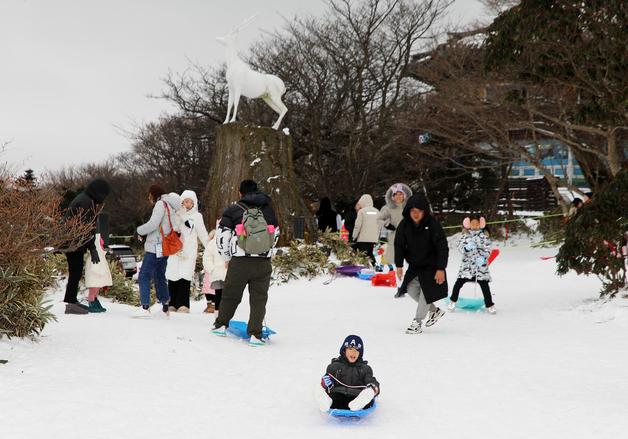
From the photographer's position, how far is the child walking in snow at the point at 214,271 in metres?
8.53

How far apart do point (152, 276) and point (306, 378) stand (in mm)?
3280

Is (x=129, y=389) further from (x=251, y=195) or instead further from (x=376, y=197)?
(x=376, y=197)

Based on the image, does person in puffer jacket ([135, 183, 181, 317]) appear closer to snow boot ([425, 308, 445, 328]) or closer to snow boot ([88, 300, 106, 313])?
snow boot ([88, 300, 106, 313])

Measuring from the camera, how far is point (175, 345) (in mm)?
6031

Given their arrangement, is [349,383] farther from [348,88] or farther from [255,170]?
[348,88]

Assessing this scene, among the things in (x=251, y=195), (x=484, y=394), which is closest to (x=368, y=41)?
(x=251, y=195)

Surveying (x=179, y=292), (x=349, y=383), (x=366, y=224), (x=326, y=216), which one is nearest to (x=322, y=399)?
(x=349, y=383)

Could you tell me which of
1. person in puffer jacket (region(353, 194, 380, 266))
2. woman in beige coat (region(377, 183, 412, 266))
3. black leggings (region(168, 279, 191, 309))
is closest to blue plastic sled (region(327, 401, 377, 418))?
black leggings (region(168, 279, 191, 309))

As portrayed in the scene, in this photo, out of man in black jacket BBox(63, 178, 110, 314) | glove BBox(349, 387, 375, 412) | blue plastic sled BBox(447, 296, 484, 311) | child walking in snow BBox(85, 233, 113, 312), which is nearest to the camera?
glove BBox(349, 387, 375, 412)

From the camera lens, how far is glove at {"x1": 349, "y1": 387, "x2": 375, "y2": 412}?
14.0 ft

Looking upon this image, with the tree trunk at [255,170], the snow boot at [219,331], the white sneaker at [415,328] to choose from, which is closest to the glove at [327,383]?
the snow boot at [219,331]

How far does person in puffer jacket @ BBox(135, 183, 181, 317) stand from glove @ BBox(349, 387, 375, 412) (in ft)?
13.6

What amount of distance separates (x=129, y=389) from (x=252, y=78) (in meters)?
11.4

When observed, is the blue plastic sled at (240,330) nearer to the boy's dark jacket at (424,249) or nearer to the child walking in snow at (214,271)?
the child walking in snow at (214,271)
